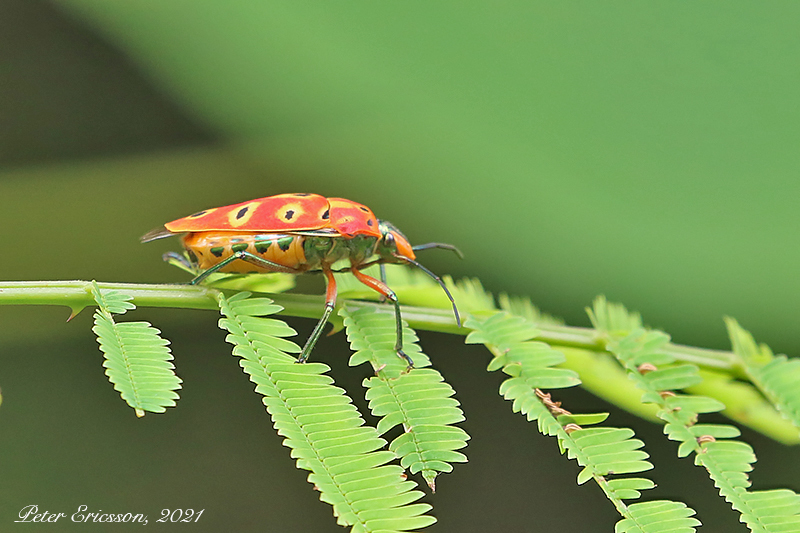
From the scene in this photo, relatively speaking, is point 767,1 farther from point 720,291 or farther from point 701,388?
point 701,388

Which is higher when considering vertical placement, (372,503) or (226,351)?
(226,351)

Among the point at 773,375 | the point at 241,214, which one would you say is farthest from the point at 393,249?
the point at 773,375

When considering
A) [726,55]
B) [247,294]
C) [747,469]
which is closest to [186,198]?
[247,294]

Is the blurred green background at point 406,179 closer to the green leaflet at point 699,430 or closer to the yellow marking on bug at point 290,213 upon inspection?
the green leaflet at point 699,430

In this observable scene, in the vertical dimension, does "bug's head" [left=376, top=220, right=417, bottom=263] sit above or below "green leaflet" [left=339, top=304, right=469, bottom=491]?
above

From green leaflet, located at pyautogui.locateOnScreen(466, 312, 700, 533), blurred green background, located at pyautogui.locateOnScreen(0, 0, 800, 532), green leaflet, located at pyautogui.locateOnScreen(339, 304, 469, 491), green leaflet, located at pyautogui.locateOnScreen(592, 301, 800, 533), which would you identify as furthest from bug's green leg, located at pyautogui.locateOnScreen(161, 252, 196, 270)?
green leaflet, located at pyautogui.locateOnScreen(592, 301, 800, 533)

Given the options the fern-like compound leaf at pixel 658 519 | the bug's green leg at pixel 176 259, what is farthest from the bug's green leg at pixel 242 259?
the fern-like compound leaf at pixel 658 519

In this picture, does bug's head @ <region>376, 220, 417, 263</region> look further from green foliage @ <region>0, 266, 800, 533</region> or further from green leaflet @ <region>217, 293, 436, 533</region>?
green leaflet @ <region>217, 293, 436, 533</region>
